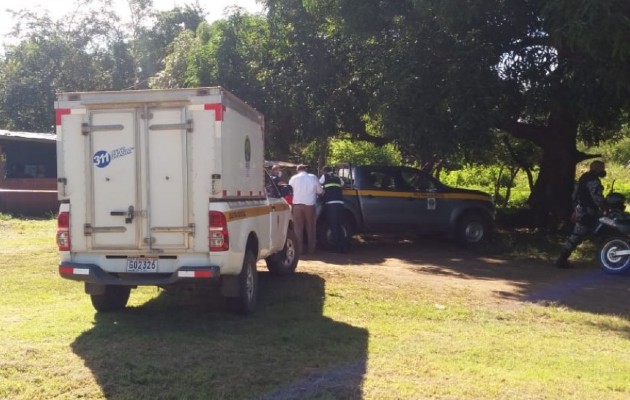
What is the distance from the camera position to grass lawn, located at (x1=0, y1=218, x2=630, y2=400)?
482 centimetres

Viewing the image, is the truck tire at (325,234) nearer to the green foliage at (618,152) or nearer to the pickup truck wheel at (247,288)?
the pickup truck wheel at (247,288)

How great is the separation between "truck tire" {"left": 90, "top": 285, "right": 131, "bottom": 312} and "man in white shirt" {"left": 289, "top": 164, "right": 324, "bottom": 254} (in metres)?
4.85

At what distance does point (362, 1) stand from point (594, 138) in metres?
9.35

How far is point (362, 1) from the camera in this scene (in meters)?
12.2

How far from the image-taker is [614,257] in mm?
10133

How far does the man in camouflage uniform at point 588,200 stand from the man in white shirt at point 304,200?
14.8 ft

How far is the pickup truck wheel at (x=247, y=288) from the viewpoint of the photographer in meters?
6.82

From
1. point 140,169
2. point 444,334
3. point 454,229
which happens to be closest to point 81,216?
point 140,169

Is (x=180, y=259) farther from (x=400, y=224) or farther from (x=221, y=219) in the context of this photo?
A: (x=400, y=224)

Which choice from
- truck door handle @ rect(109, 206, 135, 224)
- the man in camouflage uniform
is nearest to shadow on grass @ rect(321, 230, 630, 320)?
the man in camouflage uniform

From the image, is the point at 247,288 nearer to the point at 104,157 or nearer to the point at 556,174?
the point at 104,157

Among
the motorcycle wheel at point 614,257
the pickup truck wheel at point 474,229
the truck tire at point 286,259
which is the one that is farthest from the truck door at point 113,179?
the pickup truck wheel at point 474,229

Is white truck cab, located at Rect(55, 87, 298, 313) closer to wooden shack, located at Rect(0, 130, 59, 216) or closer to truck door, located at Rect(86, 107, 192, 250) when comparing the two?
truck door, located at Rect(86, 107, 192, 250)

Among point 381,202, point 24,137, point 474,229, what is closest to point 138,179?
point 381,202
